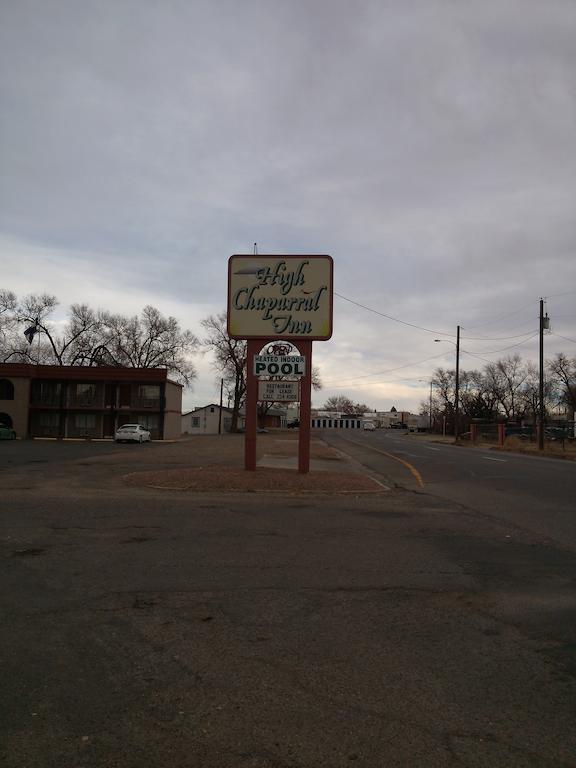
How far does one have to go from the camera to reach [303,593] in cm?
627

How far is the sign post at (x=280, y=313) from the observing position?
18.5m

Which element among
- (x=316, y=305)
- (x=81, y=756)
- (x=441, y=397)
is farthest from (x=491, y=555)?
(x=441, y=397)

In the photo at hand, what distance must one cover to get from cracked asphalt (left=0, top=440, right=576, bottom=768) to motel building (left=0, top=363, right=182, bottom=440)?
47.8 metres

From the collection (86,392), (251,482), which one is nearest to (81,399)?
(86,392)

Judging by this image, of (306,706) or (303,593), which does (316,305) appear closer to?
(303,593)

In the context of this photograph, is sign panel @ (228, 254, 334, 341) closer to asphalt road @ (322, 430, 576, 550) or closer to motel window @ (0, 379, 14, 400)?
asphalt road @ (322, 430, 576, 550)

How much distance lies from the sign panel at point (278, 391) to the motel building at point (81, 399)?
3836 cm

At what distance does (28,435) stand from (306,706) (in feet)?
185

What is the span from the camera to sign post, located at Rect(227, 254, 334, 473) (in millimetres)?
18484

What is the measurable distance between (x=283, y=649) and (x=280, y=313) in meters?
14.5

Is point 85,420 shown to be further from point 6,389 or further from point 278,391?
point 278,391

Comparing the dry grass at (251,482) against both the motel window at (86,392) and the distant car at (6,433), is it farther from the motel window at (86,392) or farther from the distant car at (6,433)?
the motel window at (86,392)

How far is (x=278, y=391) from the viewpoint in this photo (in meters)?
18.7

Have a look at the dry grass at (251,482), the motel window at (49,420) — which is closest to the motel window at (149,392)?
the motel window at (49,420)
